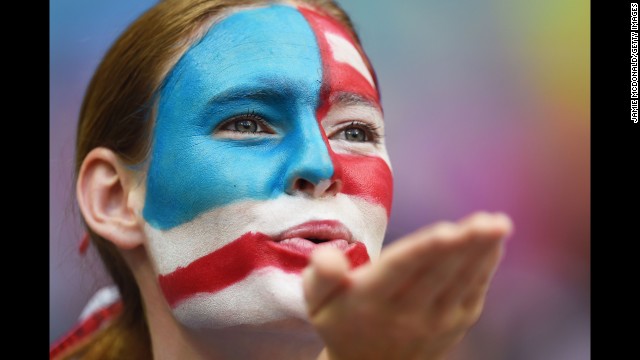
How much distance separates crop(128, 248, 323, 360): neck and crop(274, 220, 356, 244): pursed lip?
0.16 metres

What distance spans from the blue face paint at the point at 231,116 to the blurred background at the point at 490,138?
0.79 m

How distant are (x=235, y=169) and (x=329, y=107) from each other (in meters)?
0.26

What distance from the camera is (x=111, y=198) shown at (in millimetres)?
1629

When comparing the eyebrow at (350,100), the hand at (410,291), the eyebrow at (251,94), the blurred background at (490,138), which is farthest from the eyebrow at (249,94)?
the blurred background at (490,138)

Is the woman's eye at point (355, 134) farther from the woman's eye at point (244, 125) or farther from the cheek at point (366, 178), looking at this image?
the woman's eye at point (244, 125)

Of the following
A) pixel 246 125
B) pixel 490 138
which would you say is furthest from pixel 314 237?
pixel 490 138

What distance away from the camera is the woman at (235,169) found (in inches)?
55.0

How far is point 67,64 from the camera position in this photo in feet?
7.43

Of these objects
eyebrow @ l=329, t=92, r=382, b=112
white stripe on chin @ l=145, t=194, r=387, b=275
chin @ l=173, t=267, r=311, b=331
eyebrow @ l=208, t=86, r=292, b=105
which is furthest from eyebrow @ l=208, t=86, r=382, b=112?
chin @ l=173, t=267, r=311, b=331

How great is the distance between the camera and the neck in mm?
1404

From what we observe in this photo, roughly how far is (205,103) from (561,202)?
1.39 metres

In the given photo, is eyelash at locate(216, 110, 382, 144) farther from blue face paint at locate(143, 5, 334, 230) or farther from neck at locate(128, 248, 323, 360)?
neck at locate(128, 248, 323, 360)

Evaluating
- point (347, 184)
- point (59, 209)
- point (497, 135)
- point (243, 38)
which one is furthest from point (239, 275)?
point (497, 135)

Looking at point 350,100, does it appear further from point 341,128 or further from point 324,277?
point 324,277
